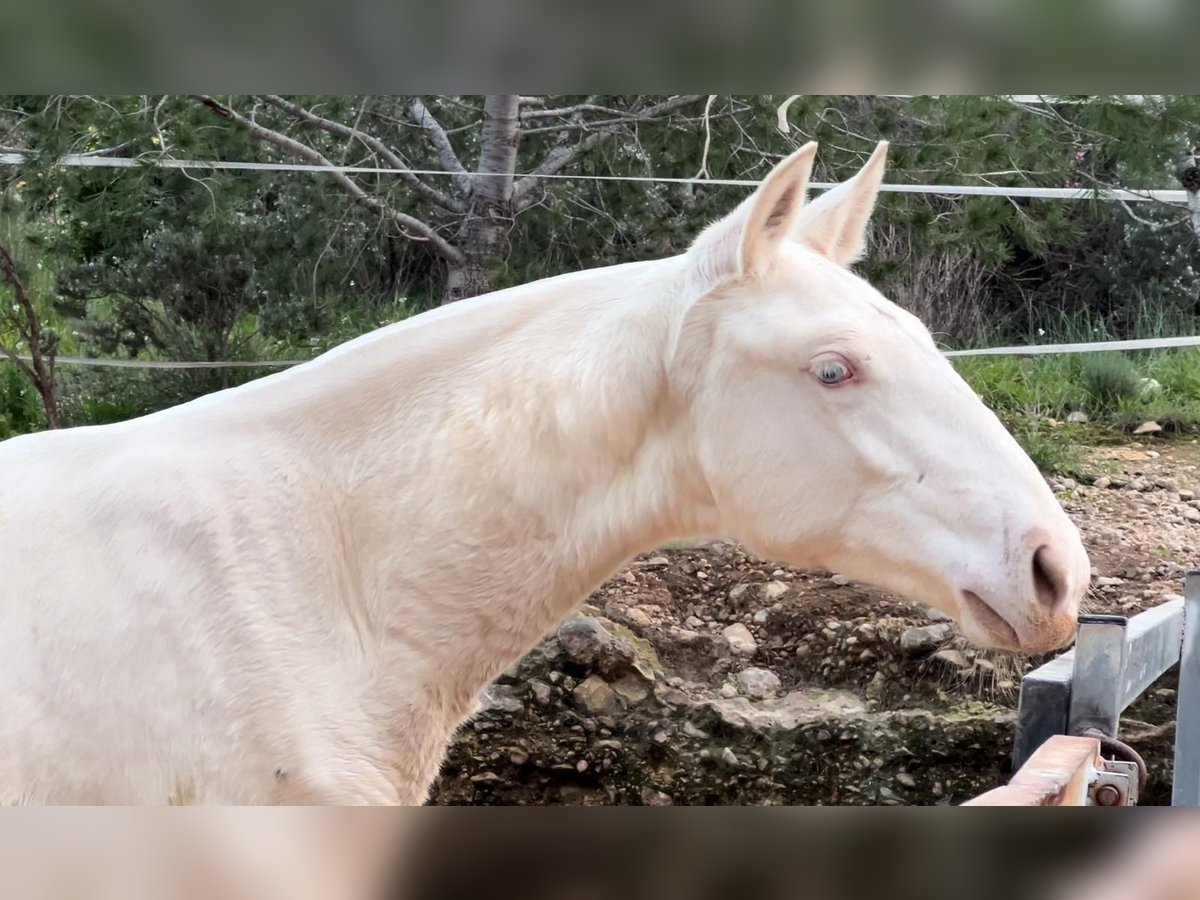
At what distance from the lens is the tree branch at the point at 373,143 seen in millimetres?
2061

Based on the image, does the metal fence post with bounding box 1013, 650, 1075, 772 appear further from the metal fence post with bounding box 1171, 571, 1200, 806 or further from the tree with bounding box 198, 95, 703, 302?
the tree with bounding box 198, 95, 703, 302

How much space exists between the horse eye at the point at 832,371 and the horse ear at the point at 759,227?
143mm

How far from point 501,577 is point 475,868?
2.74 ft

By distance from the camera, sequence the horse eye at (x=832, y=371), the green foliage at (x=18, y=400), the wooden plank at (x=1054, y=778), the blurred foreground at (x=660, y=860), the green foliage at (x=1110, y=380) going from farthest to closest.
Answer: the green foliage at (x=1110, y=380), the green foliage at (x=18, y=400), the blurred foreground at (x=660, y=860), the horse eye at (x=832, y=371), the wooden plank at (x=1054, y=778)

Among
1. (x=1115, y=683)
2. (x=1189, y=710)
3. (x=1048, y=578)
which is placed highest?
(x=1048, y=578)

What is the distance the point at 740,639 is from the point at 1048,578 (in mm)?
763

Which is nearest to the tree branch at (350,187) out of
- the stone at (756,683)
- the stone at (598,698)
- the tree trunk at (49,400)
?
the tree trunk at (49,400)

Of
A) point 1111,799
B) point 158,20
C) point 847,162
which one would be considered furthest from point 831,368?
point 158,20

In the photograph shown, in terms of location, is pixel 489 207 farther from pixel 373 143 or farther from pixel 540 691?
pixel 540 691

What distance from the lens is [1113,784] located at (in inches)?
72.7

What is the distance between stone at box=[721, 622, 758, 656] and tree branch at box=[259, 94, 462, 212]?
3.00ft

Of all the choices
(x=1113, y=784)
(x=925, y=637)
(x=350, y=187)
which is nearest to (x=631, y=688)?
(x=925, y=637)

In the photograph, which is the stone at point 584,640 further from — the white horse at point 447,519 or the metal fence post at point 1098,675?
the metal fence post at point 1098,675

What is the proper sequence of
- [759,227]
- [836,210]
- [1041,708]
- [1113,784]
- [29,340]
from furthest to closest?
[29,340], [1041,708], [1113,784], [836,210], [759,227]
